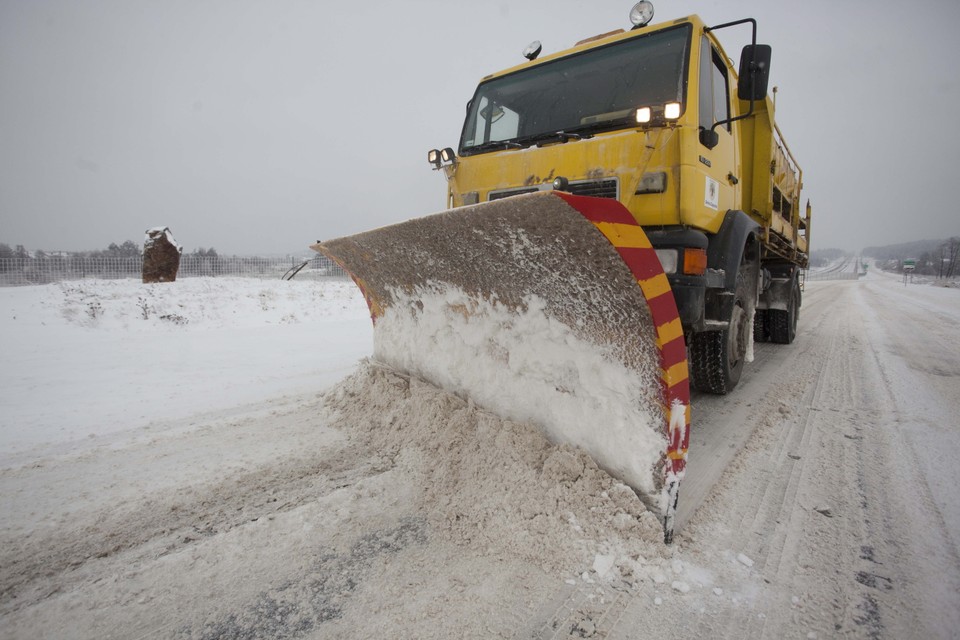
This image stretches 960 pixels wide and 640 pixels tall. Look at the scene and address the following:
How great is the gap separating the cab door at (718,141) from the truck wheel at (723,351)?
0.71 metres

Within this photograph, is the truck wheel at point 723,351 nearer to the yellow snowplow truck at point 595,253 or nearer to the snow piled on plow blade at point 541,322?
the yellow snowplow truck at point 595,253

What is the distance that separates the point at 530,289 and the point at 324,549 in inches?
58.3

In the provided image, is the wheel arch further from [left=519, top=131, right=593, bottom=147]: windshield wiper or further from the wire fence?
the wire fence

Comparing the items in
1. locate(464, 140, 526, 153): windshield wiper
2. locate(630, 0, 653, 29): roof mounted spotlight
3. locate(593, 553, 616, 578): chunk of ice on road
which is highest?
locate(630, 0, 653, 29): roof mounted spotlight

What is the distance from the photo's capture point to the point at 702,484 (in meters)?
2.42

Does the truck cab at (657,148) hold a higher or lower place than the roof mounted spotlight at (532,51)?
lower

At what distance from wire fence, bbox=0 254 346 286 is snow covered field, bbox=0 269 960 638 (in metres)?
12.5

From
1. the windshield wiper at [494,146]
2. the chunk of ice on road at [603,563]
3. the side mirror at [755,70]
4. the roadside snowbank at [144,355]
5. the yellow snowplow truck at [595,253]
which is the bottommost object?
the chunk of ice on road at [603,563]

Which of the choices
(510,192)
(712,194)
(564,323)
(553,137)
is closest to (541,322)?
(564,323)

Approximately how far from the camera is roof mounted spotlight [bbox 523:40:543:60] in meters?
3.75

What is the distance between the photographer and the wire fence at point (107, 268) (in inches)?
652

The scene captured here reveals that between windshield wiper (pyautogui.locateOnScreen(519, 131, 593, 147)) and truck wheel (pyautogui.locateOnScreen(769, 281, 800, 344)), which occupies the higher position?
windshield wiper (pyautogui.locateOnScreen(519, 131, 593, 147))

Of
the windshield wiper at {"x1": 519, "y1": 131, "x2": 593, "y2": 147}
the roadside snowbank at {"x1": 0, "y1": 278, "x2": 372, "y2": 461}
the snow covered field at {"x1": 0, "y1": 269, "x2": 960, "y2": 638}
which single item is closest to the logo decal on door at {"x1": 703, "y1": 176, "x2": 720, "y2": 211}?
the windshield wiper at {"x1": 519, "y1": 131, "x2": 593, "y2": 147}

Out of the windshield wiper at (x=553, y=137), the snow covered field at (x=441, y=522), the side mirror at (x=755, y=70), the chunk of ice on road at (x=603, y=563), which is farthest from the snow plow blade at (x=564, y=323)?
the side mirror at (x=755, y=70)
